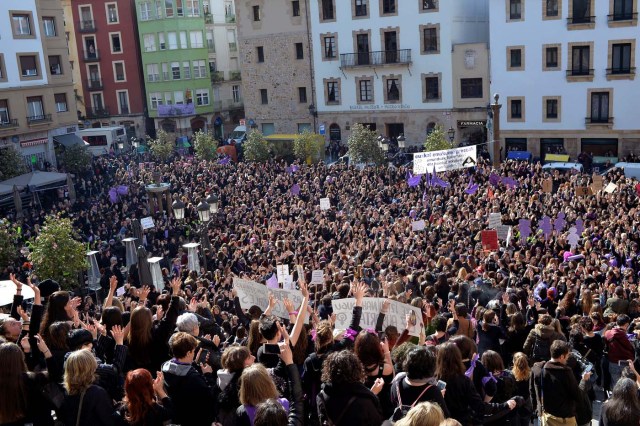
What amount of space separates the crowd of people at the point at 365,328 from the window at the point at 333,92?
20.7 m

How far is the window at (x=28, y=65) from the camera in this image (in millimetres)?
38438

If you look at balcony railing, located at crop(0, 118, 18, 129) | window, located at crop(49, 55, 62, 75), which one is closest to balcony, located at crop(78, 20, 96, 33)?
window, located at crop(49, 55, 62, 75)

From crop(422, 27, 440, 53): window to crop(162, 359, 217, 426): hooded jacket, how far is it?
3700 cm

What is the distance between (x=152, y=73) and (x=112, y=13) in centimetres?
542

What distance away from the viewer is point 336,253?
1762 cm

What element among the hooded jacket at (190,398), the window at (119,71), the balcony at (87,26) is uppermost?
the balcony at (87,26)

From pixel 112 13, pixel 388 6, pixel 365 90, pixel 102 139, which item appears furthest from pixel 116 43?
pixel 388 6

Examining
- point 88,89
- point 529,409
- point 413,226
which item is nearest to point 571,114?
point 413,226

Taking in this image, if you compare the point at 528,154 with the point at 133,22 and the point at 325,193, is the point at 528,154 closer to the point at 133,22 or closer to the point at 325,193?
the point at 325,193

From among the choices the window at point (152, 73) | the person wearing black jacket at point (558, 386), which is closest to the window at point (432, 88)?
the window at point (152, 73)

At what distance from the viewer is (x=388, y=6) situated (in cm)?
4141

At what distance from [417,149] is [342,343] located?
35546 millimetres

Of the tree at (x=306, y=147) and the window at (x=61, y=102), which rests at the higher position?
the window at (x=61, y=102)

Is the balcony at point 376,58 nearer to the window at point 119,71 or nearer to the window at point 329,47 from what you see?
the window at point 329,47
